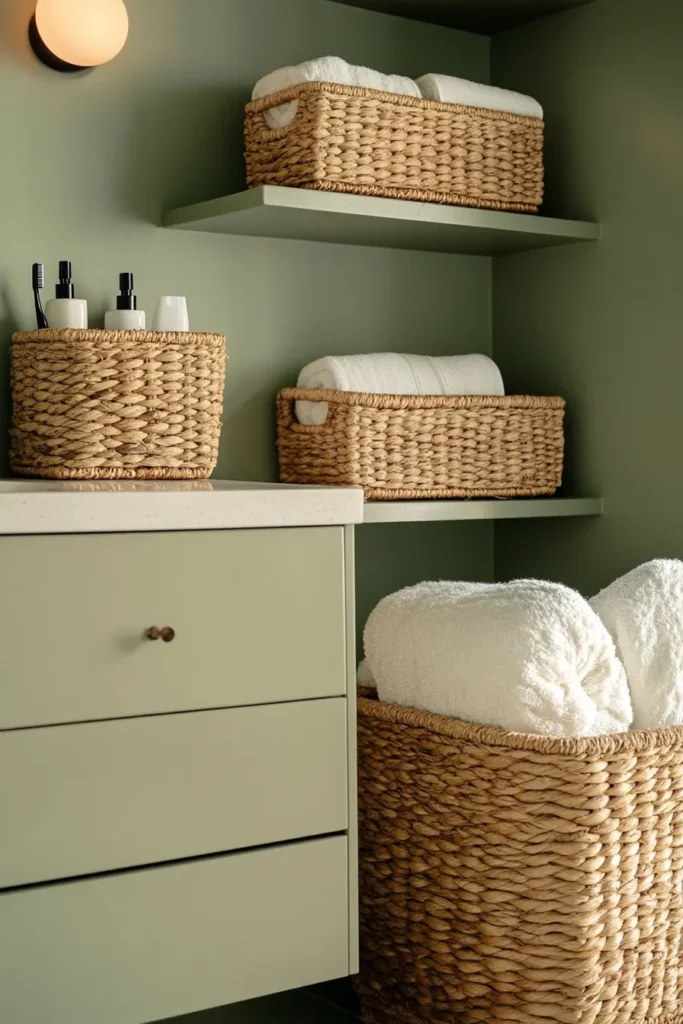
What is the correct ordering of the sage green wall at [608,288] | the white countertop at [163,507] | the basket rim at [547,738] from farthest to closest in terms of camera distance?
the sage green wall at [608,288]
the basket rim at [547,738]
the white countertop at [163,507]

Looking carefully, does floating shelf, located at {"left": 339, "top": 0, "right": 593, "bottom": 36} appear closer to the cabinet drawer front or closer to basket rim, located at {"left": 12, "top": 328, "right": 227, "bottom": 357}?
basket rim, located at {"left": 12, "top": 328, "right": 227, "bottom": 357}

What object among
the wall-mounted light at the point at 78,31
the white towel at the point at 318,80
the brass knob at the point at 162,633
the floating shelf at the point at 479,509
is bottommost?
the brass knob at the point at 162,633

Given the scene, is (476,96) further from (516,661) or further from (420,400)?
(516,661)

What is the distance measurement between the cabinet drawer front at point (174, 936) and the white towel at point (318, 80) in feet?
3.60

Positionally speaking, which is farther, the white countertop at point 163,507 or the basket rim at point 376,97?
the basket rim at point 376,97

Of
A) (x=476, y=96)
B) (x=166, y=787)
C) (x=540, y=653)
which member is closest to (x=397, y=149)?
(x=476, y=96)

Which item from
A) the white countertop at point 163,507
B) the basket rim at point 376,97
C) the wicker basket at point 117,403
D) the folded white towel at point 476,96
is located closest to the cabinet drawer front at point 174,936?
the white countertop at point 163,507

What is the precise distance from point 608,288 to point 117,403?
96 cm

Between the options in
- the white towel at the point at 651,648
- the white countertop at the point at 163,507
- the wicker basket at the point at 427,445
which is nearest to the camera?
the white countertop at the point at 163,507

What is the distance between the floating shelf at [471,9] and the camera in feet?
7.20

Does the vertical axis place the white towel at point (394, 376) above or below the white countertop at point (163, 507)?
above

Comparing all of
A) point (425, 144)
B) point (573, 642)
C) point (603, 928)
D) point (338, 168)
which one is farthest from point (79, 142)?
point (603, 928)

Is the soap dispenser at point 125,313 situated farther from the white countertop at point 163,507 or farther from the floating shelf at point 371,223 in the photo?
the white countertop at point 163,507

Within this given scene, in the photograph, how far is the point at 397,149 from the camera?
195cm
